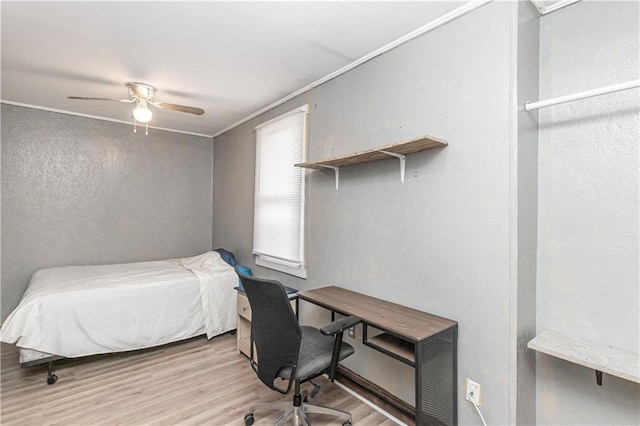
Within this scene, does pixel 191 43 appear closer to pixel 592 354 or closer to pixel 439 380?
pixel 439 380

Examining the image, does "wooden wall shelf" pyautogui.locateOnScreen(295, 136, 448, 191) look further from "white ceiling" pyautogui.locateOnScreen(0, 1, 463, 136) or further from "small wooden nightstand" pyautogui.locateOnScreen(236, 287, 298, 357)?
"small wooden nightstand" pyautogui.locateOnScreen(236, 287, 298, 357)

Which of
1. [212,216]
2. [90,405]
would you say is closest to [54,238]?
[212,216]

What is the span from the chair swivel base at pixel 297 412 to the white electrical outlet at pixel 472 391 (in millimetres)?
736

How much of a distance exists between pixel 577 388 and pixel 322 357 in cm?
129

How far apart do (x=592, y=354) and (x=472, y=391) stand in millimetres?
598

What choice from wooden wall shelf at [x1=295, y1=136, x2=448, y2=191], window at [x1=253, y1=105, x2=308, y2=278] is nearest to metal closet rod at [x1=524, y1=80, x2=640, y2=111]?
wooden wall shelf at [x1=295, y1=136, x2=448, y2=191]

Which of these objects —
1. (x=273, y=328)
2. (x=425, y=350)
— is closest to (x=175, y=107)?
(x=273, y=328)

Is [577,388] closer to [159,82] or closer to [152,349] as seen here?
[152,349]

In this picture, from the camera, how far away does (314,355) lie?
188cm

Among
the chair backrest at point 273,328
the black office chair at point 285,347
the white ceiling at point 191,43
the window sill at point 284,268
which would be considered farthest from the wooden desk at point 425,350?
the white ceiling at point 191,43

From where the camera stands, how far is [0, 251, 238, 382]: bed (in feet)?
8.17

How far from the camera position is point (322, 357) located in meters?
1.86

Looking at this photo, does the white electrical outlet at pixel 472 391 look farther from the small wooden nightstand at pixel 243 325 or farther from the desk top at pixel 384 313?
the small wooden nightstand at pixel 243 325

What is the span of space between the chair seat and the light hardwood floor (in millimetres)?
513
